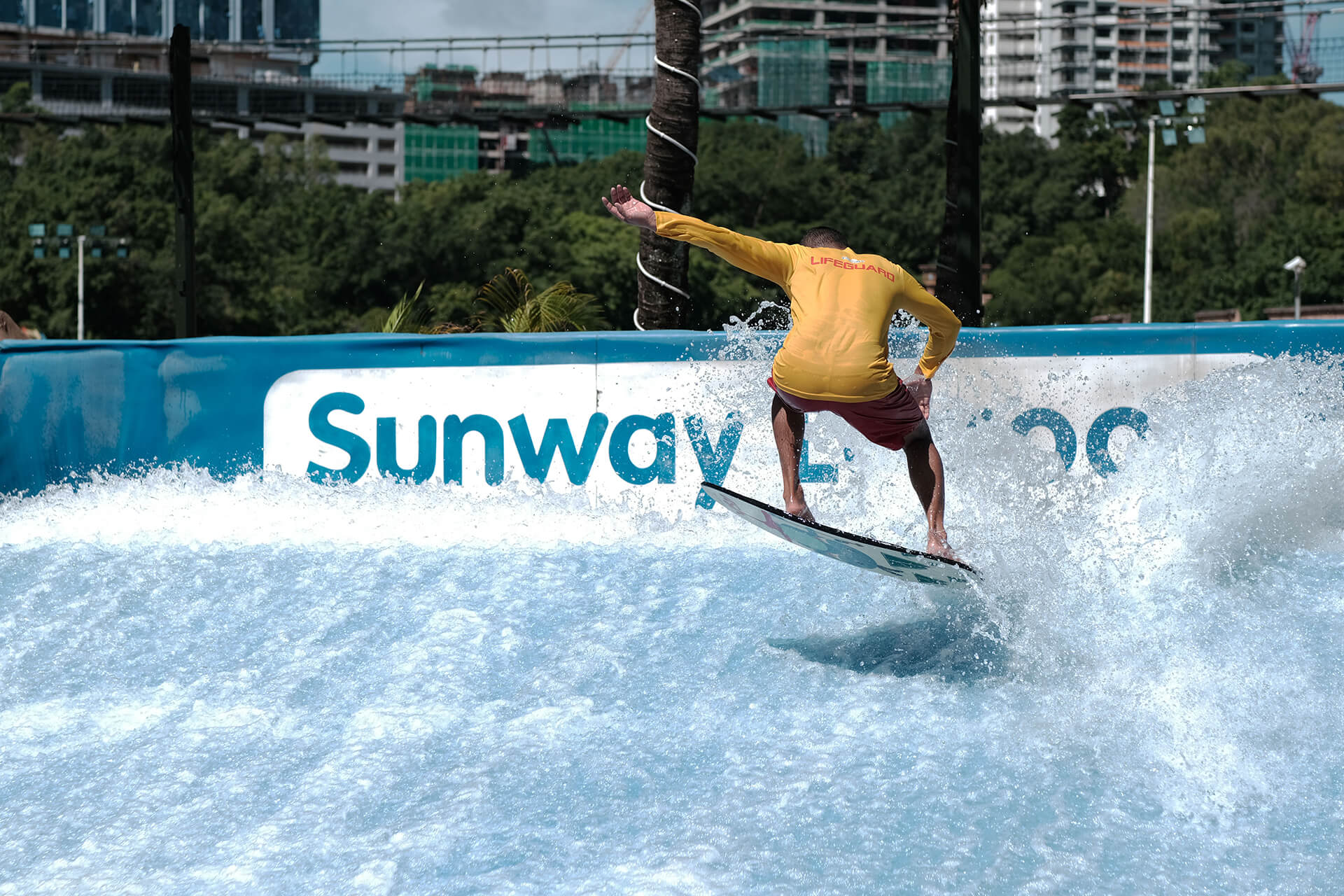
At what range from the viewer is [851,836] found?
13.9ft

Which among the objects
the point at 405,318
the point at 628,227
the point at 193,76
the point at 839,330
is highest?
the point at 193,76

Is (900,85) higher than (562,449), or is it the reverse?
(900,85)

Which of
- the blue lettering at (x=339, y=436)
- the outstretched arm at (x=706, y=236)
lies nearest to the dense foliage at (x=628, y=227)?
the blue lettering at (x=339, y=436)

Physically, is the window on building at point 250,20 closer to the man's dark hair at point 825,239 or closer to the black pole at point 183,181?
the black pole at point 183,181

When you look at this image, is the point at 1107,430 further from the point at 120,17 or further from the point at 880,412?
the point at 120,17

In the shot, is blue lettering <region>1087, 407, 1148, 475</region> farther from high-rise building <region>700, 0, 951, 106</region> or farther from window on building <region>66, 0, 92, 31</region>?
window on building <region>66, 0, 92, 31</region>

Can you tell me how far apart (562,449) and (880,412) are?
10.1ft

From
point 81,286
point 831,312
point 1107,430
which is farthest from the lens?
point 81,286

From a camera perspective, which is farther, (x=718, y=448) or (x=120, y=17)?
(x=120, y=17)

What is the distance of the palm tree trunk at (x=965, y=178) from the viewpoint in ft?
37.0

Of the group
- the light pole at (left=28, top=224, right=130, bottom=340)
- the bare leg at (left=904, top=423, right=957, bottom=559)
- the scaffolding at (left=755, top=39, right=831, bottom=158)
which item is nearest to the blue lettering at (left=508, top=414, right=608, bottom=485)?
the bare leg at (left=904, top=423, right=957, bottom=559)

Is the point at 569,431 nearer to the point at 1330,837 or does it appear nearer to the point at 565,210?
the point at 1330,837

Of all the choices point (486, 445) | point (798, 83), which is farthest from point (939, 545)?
point (798, 83)

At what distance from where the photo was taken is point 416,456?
29.5ft
